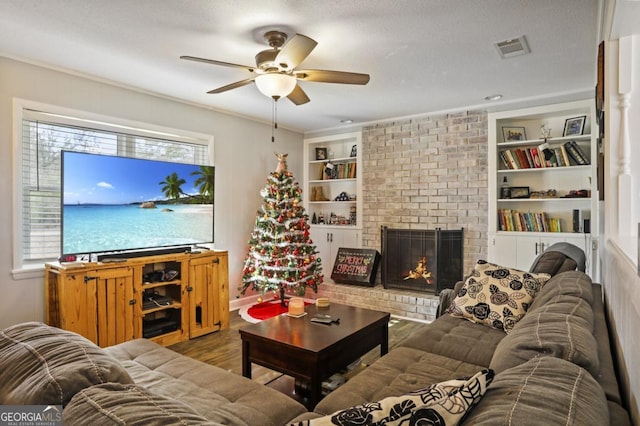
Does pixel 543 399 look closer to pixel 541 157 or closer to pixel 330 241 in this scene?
pixel 541 157

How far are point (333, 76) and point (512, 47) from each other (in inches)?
54.7

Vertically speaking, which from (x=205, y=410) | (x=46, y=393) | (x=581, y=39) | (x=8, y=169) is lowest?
(x=205, y=410)

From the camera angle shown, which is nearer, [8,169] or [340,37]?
[340,37]

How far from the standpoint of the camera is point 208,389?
5.16 feet

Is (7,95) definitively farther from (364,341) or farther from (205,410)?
(364,341)

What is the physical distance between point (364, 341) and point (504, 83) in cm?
278

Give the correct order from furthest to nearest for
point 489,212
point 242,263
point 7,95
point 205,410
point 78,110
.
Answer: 1. point 242,263
2. point 489,212
3. point 78,110
4. point 7,95
5. point 205,410

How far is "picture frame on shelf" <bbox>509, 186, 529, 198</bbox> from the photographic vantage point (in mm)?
4197

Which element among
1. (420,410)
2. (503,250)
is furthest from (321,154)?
(420,410)

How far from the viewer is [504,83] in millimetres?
3557

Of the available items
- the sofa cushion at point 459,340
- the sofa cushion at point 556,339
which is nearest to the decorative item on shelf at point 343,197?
the sofa cushion at point 459,340

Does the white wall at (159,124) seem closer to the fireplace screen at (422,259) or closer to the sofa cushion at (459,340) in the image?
the fireplace screen at (422,259)

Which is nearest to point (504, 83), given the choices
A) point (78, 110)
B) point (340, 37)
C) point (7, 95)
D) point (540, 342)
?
point (340, 37)

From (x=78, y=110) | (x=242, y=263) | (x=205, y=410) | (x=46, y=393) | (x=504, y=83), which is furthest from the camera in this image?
(x=242, y=263)
